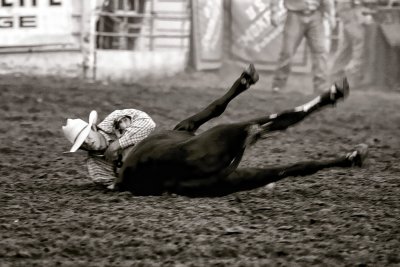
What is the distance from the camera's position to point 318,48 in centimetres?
1441

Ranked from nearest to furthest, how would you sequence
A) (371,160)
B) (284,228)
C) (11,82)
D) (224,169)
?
(284,228), (224,169), (371,160), (11,82)

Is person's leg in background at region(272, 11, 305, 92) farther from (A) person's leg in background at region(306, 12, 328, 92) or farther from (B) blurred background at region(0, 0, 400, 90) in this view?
(B) blurred background at region(0, 0, 400, 90)

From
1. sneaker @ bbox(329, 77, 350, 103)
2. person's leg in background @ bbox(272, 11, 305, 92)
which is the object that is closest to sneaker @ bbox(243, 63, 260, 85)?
sneaker @ bbox(329, 77, 350, 103)

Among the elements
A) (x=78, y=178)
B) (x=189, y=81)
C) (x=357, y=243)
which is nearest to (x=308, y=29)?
(x=189, y=81)

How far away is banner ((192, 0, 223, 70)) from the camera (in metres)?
16.1

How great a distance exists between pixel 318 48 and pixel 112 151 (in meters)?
8.58

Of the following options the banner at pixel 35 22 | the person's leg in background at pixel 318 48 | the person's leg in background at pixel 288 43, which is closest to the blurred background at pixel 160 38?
the banner at pixel 35 22

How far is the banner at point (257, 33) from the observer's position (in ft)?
53.8

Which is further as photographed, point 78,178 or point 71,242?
point 78,178

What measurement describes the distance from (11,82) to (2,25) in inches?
51.1

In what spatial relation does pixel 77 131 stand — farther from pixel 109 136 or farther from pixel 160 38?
pixel 160 38

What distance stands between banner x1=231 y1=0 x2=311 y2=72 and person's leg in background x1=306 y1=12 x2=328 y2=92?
1.93 meters

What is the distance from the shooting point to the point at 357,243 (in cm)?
500

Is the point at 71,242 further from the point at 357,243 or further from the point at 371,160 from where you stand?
the point at 371,160
